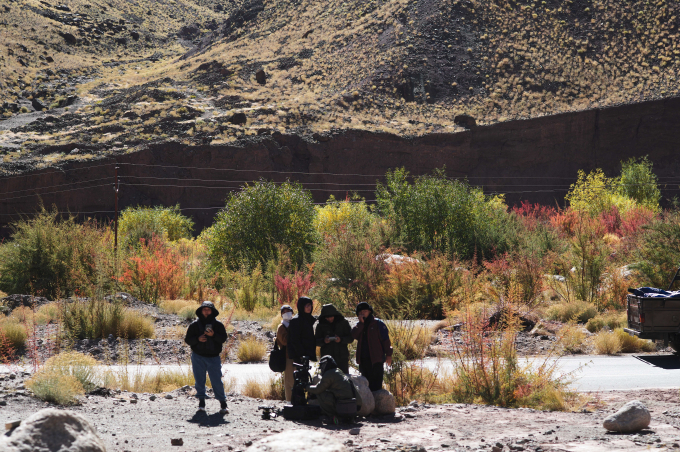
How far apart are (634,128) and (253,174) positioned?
33.3m

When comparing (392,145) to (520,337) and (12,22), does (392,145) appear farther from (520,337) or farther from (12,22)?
(12,22)

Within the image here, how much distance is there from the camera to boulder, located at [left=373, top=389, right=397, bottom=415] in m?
8.41

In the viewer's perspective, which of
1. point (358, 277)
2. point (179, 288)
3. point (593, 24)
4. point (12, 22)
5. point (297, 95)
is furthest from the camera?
point (12, 22)

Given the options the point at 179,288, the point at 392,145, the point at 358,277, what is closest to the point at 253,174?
the point at 392,145

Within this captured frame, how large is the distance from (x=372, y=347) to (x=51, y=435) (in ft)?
14.2

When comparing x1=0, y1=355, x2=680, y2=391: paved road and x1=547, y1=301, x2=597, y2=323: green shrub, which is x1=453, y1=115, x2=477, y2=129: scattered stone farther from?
x1=0, y1=355, x2=680, y2=391: paved road

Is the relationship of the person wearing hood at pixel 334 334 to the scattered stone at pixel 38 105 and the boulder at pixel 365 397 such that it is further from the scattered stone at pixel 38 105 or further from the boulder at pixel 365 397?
the scattered stone at pixel 38 105

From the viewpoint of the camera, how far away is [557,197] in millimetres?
56000

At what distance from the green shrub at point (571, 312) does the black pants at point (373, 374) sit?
34.0 feet

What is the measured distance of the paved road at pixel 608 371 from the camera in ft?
35.7

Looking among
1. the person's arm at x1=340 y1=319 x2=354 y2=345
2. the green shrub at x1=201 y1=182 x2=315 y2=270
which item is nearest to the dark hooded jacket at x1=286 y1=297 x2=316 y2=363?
the person's arm at x1=340 y1=319 x2=354 y2=345

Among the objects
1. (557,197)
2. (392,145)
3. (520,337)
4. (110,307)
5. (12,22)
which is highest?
(12,22)

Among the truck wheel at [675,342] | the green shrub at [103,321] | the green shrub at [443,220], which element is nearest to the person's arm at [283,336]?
the green shrub at [103,321]

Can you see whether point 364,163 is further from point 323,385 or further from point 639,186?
point 323,385
